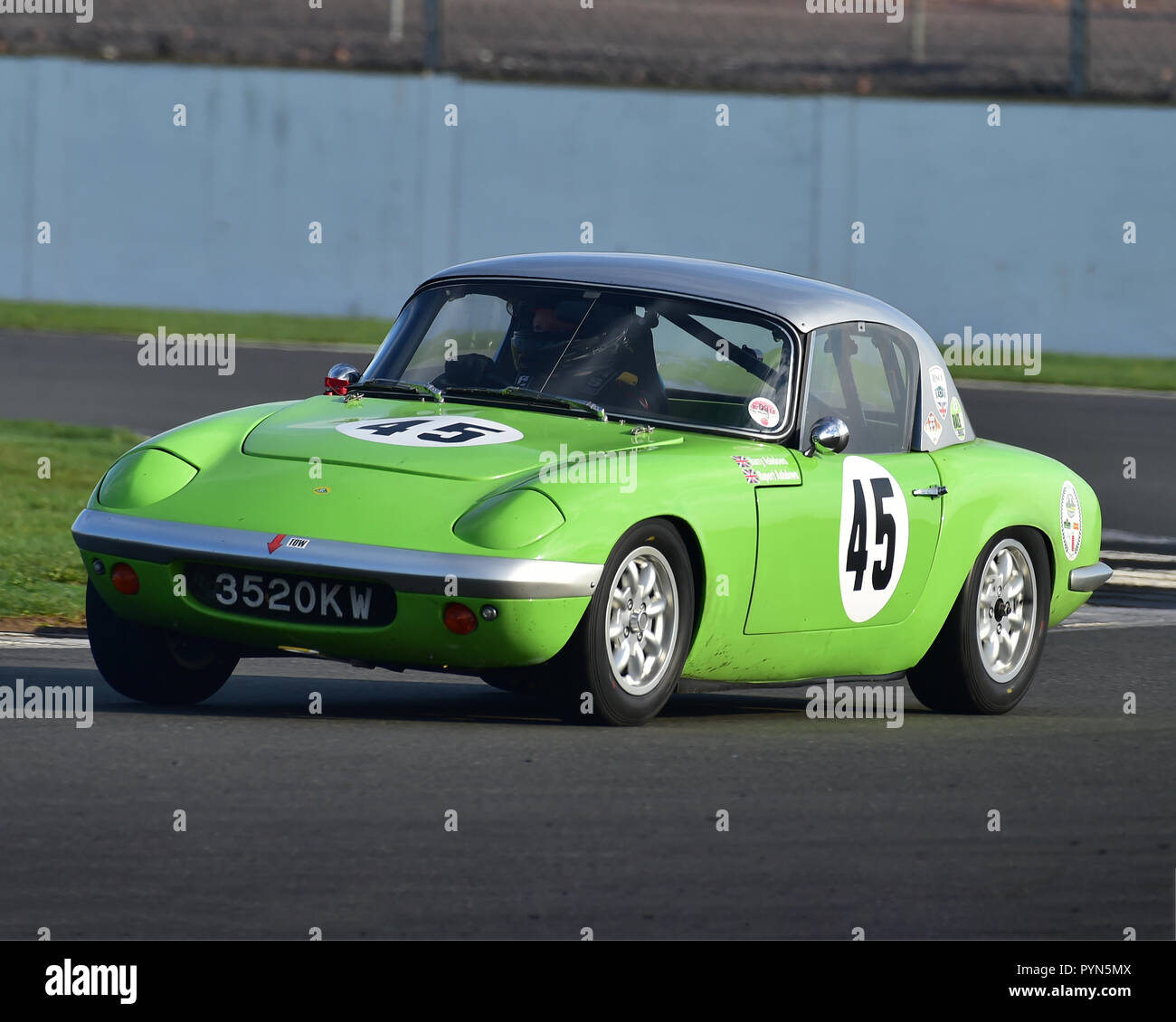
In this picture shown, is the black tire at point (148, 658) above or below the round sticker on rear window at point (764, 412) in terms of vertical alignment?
below

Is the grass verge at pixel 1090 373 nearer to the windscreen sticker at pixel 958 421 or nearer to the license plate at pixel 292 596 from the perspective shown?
the windscreen sticker at pixel 958 421

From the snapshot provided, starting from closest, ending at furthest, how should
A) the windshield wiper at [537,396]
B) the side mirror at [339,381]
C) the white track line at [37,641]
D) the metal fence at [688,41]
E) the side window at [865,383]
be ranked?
the windshield wiper at [537,396] → the side window at [865,383] → the side mirror at [339,381] → the white track line at [37,641] → the metal fence at [688,41]

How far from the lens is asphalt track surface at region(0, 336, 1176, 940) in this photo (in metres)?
4.93

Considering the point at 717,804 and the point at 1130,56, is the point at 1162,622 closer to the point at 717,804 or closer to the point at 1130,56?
the point at 717,804

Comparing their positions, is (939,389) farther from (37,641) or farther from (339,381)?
(37,641)

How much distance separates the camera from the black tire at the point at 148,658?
23.9 feet

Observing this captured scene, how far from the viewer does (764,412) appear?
7.74m

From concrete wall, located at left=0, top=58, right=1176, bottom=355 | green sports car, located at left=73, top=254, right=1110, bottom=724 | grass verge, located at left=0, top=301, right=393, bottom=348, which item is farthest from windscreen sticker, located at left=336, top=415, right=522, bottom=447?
concrete wall, located at left=0, top=58, right=1176, bottom=355

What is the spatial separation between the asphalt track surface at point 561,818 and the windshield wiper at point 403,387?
43.0 inches

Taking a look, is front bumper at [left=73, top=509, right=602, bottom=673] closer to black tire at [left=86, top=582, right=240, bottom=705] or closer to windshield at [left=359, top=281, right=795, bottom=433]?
black tire at [left=86, top=582, right=240, bottom=705]

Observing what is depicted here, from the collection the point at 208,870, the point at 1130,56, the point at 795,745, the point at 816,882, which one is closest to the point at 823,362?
the point at 795,745

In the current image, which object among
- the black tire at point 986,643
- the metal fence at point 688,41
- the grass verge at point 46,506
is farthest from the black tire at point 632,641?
the metal fence at point 688,41

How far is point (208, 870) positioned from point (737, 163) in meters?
24.0

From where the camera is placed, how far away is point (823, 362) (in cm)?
802
